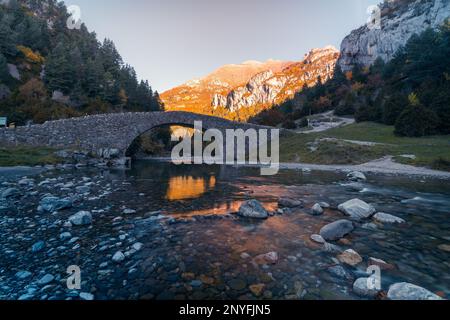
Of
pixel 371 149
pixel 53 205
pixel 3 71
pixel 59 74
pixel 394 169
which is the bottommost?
pixel 53 205

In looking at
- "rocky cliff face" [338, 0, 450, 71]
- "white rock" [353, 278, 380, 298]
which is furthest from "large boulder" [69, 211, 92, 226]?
"rocky cliff face" [338, 0, 450, 71]

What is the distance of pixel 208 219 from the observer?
716cm

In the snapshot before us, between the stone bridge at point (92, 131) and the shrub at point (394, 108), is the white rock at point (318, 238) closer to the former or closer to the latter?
the stone bridge at point (92, 131)

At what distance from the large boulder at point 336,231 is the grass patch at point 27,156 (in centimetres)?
Result: 2323

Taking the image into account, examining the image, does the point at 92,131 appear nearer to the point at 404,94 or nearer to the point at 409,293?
the point at 409,293

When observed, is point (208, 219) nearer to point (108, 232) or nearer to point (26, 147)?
point (108, 232)

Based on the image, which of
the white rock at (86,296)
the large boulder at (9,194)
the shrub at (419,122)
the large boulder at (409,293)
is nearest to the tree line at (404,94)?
the shrub at (419,122)

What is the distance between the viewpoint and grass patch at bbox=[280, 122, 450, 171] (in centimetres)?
2255

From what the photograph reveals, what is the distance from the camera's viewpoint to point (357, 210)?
7.66 meters

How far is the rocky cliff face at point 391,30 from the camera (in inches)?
2906

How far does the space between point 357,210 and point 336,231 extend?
7.77ft

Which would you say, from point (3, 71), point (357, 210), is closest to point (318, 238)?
point (357, 210)
